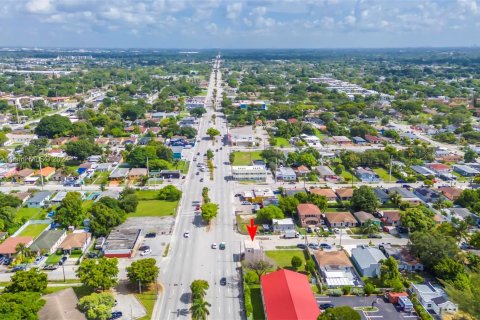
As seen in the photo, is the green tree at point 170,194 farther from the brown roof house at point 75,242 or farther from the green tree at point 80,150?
the green tree at point 80,150

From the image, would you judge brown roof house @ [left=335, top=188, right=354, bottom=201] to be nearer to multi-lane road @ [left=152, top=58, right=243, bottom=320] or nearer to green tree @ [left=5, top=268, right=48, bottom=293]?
multi-lane road @ [left=152, top=58, right=243, bottom=320]

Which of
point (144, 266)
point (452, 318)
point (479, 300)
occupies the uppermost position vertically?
point (479, 300)

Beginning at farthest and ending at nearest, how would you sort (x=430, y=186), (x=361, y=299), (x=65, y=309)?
(x=430, y=186) < (x=361, y=299) < (x=65, y=309)

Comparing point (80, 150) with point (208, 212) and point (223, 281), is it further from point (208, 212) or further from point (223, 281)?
point (223, 281)

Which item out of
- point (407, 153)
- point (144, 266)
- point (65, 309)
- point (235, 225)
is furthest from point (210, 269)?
point (407, 153)

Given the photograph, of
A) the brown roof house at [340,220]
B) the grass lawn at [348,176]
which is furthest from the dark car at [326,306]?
the grass lawn at [348,176]

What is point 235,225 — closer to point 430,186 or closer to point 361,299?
point 361,299
